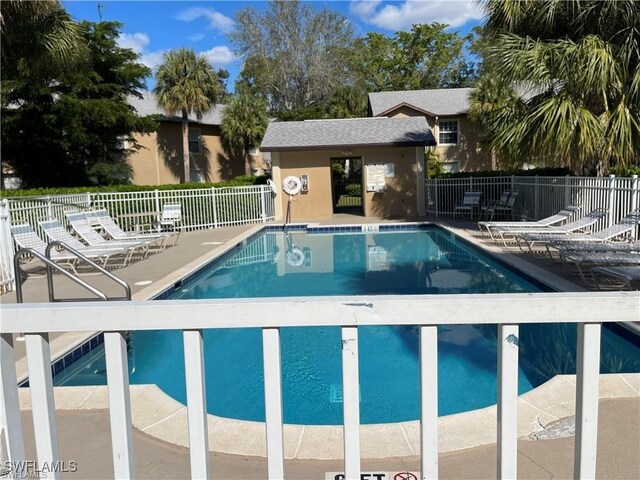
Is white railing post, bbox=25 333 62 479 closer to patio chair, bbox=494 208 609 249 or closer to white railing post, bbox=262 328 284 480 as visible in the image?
white railing post, bbox=262 328 284 480

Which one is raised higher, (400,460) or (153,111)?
(153,111)

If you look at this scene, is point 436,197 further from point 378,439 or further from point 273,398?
point 273,398

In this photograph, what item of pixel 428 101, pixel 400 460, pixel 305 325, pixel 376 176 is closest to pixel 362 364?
pixel 400 460

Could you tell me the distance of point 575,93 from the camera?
38.8 feet

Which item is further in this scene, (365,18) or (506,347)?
(365,18)

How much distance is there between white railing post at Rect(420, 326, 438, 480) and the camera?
4.83 feet

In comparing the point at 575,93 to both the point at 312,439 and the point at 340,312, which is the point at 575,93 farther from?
the point at 340,312

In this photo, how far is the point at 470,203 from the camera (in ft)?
62.2

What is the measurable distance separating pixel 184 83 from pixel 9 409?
92.9 ft

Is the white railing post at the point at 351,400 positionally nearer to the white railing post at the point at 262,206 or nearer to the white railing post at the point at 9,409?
the white railing post at the point at 9,409

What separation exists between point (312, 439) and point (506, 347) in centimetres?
220

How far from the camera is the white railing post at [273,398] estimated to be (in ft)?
4.85

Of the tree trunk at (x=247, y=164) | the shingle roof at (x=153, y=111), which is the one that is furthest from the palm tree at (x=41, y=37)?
the tree trunk at (x=247, y=164)

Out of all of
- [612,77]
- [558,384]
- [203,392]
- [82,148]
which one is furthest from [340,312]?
[82,148]
